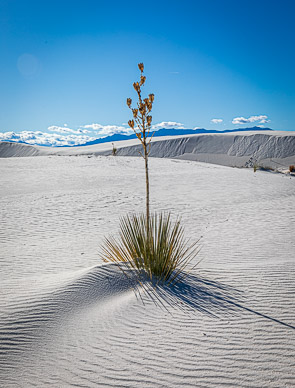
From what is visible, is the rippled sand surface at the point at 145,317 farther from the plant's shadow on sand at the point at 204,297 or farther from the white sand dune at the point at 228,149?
the white sand dune at the point at 228,149

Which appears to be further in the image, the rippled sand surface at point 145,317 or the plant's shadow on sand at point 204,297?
the plant's shadow on sand at point 204,297

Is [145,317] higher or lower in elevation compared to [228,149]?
lower

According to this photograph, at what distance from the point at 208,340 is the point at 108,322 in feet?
3.18

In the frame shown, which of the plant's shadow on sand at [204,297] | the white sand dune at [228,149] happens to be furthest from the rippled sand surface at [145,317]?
the white sand dune at [228,149]

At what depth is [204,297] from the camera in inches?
125

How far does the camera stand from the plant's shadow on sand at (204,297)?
9.55 ft

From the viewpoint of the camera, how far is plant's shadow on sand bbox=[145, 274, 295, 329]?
115 inches

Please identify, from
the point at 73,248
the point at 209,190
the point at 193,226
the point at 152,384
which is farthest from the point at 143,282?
the point at 209,190

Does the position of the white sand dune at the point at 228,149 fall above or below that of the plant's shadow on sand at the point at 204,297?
above

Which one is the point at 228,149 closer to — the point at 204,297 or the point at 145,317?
the point at 204,297

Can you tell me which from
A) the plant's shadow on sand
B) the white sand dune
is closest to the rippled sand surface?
the plant's shadow on sand

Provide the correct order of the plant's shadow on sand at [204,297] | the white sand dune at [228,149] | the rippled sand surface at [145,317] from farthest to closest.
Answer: the white sand dune at [228,149] < the plant's shadow on sand at [204,297] < the rippled sand surface at [145,317]

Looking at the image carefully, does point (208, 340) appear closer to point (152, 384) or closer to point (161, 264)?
point (152, 384)

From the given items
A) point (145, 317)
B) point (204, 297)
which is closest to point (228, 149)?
point (204, 297)
